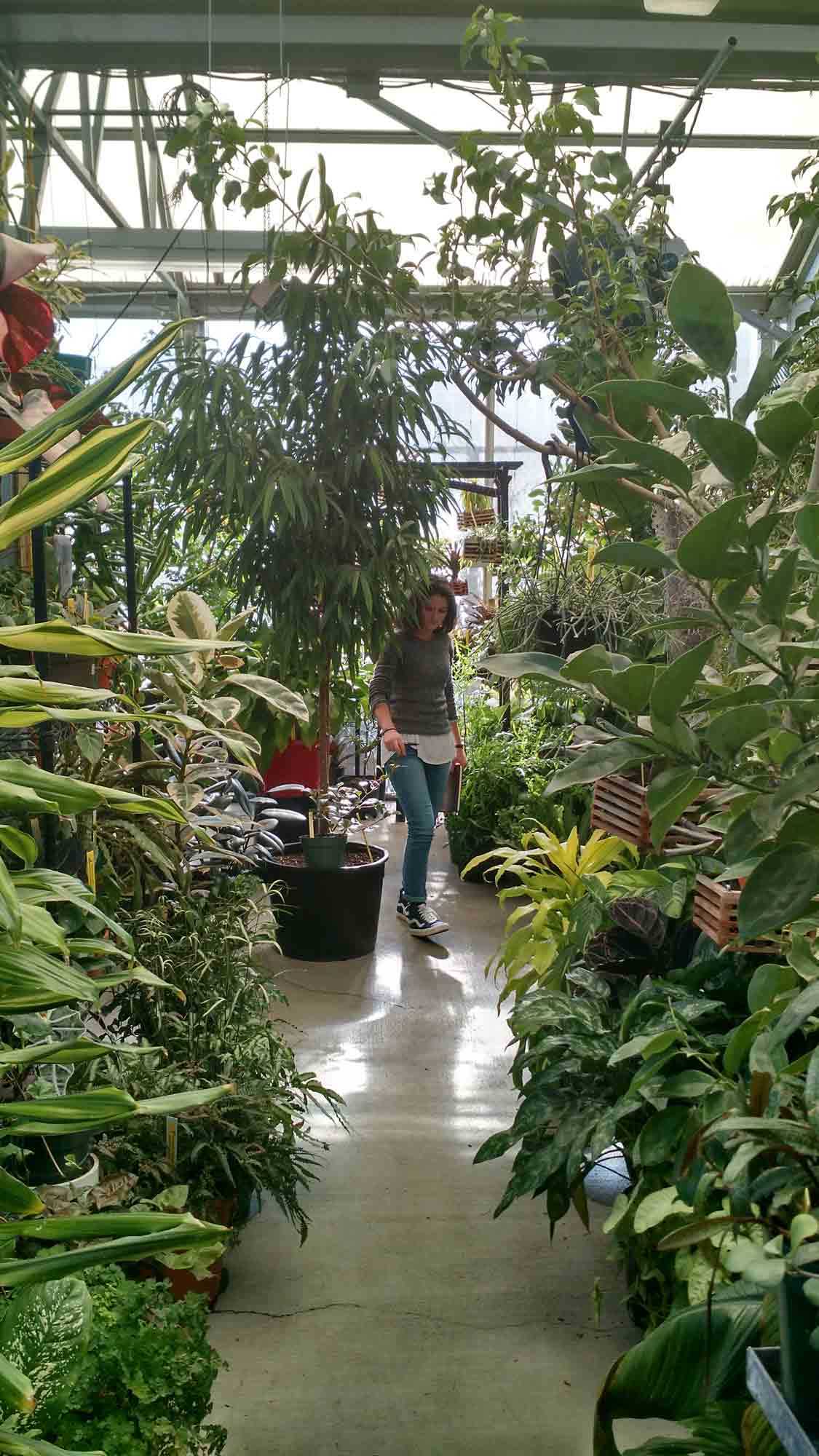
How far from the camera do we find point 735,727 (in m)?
0.62

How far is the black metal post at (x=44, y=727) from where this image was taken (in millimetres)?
1729

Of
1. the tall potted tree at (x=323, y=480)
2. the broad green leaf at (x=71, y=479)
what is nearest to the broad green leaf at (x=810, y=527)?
the broad green leaf at (x=71, y=479)

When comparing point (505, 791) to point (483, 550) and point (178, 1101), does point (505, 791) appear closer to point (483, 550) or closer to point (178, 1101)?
point (483, 550)

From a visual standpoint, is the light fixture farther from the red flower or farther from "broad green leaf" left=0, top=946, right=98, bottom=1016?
"broad green leaf" left=0, top=946, right=98, bottom=1016

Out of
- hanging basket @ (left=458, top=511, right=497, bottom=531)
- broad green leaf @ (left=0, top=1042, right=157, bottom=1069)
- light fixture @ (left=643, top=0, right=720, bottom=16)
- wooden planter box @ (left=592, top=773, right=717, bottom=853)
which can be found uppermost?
light fixture @ (left=643, top=0, right=720, bottom=16)

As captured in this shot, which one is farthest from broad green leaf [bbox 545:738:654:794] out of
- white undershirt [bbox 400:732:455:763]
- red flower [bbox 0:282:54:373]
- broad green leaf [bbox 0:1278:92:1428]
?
white undershirt [bbox 400:732:455:763]

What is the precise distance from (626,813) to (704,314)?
5.74 feet

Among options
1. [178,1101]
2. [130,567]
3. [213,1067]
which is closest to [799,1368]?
[178,1101]

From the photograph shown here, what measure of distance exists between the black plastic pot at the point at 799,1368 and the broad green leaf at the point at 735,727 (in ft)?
1.06

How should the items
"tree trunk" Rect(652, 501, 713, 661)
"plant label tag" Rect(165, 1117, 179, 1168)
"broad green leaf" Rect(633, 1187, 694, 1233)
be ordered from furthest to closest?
"plant label tag" Rect(165, 1117, 179, 1168) → "tree trunk" Rect(652, 501, 713, 661) → "broad green leaf" Rect(633, 1187, 694, 1233)

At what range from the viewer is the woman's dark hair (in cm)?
435

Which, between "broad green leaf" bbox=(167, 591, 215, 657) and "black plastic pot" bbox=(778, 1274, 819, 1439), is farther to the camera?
"broad green leaf" bbox=(167, 591, 215, 657)

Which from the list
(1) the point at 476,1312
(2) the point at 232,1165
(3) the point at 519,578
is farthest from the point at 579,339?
(3) the point at 519,578

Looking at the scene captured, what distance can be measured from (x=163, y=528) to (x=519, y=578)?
4.98 ft
